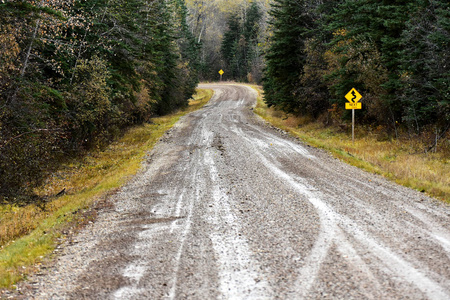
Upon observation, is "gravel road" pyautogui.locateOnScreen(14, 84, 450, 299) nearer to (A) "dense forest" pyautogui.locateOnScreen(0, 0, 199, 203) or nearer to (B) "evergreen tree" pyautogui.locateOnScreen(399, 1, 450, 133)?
(A) "dense forest" pyautogui.locateOnScreen(0, 0, 199, 203)

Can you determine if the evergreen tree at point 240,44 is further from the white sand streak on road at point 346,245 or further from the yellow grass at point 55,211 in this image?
the white sand streak on road at point 346,245

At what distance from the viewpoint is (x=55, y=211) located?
8391 millimetres

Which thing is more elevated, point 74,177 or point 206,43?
point 206,43

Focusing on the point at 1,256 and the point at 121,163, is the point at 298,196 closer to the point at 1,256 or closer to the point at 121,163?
the point at 1,256

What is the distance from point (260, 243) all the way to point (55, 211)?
6.12 metres

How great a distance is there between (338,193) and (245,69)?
212 feet

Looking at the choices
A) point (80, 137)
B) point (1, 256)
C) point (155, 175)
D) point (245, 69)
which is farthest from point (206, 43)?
point (1, 256)

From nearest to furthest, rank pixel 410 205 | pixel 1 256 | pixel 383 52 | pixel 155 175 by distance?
pixel 1 256 < pixel 410 205 < pixel 155 175 < pixel 383 52

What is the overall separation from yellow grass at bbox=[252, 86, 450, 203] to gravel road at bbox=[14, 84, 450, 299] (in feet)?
2.91

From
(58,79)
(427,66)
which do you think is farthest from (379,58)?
(58,79)

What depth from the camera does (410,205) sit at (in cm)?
666

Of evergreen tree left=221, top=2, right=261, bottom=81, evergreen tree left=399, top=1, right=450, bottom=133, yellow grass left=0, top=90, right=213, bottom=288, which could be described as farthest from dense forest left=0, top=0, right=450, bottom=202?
evergreen tree left=221, top=2, right=261, bottom=81

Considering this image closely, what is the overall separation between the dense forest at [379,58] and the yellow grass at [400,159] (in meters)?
0.78

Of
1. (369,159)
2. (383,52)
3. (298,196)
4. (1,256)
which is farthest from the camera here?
(383,52)
